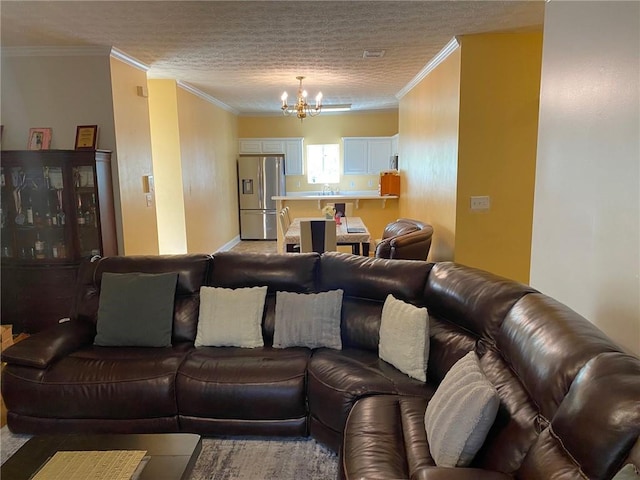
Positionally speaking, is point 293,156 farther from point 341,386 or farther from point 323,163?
point 341,386

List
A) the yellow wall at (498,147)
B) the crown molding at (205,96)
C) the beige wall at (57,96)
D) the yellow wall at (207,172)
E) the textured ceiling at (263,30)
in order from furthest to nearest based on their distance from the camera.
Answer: the yellow wall at (207,172) < the crown molding at (205,96) < the beige wall at (57,96) < the yellow wall at (498,147) < the textured ceiling at (263,30)

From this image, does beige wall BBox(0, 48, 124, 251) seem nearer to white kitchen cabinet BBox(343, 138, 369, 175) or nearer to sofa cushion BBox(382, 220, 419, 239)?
sofa cushion BBox(382, 220, 419, 239)

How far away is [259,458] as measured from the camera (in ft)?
7.33

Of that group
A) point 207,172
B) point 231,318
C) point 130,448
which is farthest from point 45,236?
point 207,172

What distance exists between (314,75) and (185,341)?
12.4ft

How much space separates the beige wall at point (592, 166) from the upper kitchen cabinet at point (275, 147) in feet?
22.0

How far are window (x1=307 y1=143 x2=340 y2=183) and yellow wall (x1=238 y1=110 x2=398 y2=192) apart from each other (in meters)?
0.12

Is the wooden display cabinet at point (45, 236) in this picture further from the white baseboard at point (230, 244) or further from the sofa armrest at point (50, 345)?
the white baseboard at point (230, 244)

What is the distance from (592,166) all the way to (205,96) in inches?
227

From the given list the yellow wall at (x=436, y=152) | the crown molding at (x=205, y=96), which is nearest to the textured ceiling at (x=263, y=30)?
the yellow wall at (x=436, y=152)

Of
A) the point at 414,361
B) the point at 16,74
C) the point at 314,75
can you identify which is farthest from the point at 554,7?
the point at 16,74

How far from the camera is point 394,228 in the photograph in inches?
195

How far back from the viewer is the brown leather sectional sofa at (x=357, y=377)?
4.10 feet

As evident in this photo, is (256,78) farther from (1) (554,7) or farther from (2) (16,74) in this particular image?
(1) (554,7)
